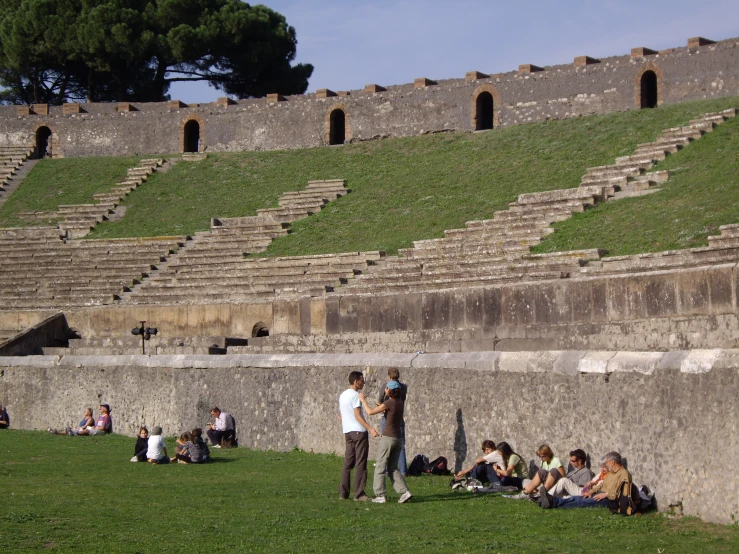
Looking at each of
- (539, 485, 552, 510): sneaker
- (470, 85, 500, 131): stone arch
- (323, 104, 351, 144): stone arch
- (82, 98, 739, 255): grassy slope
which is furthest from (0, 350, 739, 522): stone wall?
(323, 104, 351, 144): stone arch

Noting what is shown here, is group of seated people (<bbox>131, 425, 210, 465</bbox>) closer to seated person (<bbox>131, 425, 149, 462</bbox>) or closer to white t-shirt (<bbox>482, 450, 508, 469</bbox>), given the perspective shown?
seated person (<bbox>131, 425, 149, 462</bbox>)

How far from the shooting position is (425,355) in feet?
39.9

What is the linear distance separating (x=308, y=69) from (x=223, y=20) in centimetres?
456

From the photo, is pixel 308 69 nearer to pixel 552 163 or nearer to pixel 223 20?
pixel 223 20

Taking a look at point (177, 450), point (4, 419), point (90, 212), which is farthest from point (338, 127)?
point (177, 450)

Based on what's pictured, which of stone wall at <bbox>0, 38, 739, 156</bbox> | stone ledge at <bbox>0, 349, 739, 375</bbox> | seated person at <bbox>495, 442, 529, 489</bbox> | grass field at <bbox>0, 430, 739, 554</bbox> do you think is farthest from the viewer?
stone wall at <bbox>0, 38, 739, 156</bbox>

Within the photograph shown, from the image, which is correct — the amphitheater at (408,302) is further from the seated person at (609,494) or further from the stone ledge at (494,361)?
the seated person at (609,494)

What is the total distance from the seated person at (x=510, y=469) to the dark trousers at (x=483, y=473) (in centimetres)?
10

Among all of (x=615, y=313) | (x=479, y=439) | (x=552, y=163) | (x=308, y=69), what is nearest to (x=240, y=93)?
(x=308, y=69)

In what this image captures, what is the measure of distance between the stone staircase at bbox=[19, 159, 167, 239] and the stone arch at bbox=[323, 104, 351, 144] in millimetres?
5925

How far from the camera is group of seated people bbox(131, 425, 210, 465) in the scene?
13.1 meters

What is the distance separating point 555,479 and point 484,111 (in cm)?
2711

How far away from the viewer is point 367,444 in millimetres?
10094

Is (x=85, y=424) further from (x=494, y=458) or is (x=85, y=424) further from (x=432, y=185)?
(x=432, y=185)
